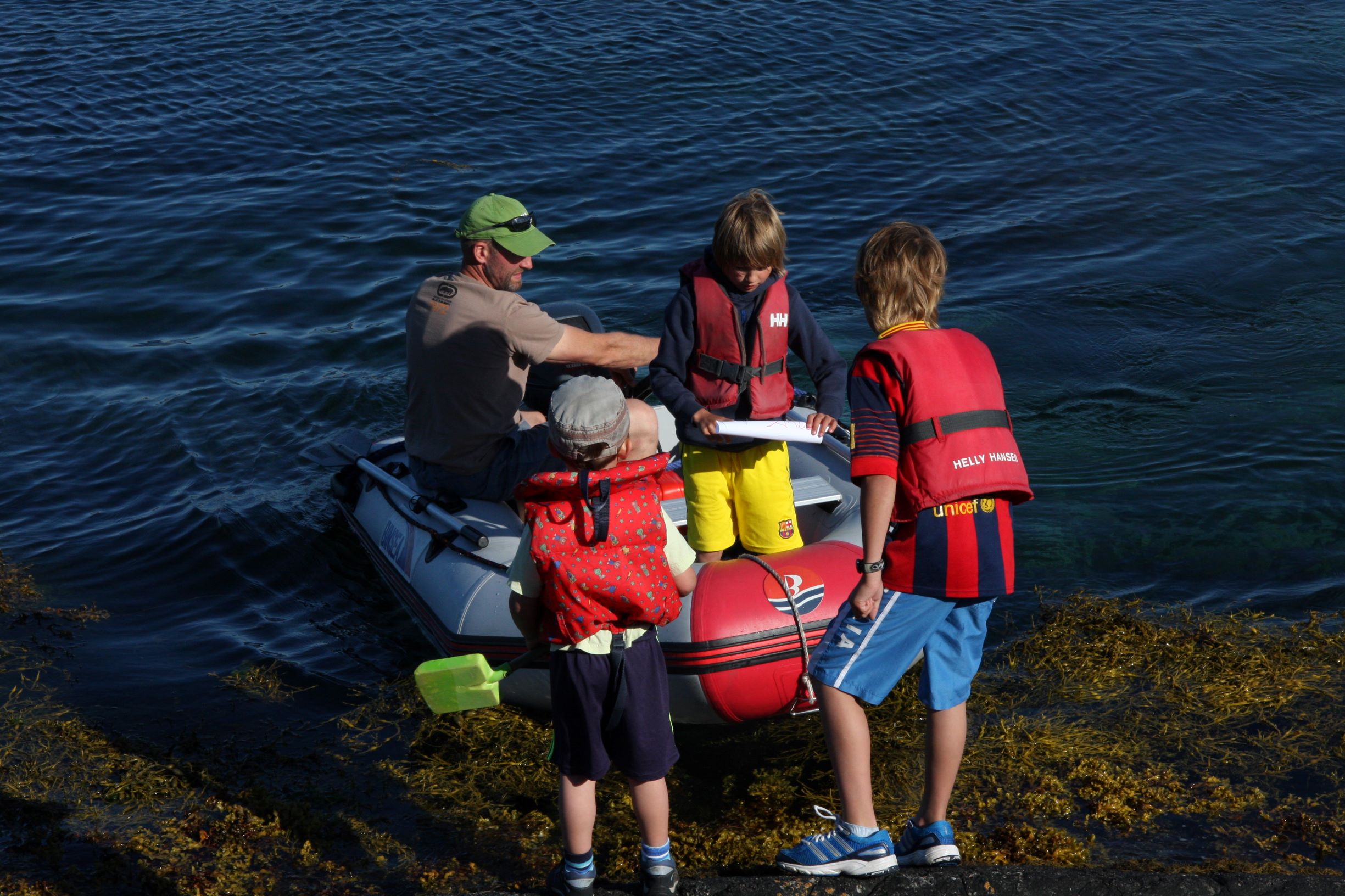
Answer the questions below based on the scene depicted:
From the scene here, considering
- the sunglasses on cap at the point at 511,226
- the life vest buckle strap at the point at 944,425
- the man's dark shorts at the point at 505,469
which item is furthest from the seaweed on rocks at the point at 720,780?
the sunglasses on cap at the point at 511,226

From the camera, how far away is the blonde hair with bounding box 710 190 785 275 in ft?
13.4

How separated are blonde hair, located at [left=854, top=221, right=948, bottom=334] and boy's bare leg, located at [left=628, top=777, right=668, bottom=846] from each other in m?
1.41

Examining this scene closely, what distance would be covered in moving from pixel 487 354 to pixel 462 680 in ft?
5.92

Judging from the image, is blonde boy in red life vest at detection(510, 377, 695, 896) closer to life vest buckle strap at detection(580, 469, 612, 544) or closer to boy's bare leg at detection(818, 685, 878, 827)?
life vest buckle strap at detection(580, 469, 612, 544)

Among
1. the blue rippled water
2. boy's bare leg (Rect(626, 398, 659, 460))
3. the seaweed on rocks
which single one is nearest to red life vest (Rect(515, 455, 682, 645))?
the seaweed on rocks

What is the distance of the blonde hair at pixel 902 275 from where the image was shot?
3.16 metres

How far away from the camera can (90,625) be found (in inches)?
236

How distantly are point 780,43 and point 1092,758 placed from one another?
507 inches

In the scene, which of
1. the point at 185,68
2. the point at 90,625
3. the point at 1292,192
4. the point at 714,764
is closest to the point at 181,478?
the point at 90,625

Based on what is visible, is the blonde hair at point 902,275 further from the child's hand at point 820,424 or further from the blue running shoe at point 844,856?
the blue running shoe at point 844,856

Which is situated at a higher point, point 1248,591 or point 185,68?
point 185,68

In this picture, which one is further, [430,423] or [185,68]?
[185,68]

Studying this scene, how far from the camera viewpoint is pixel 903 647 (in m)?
3.27

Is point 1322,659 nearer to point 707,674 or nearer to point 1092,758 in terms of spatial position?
point 1092,758
